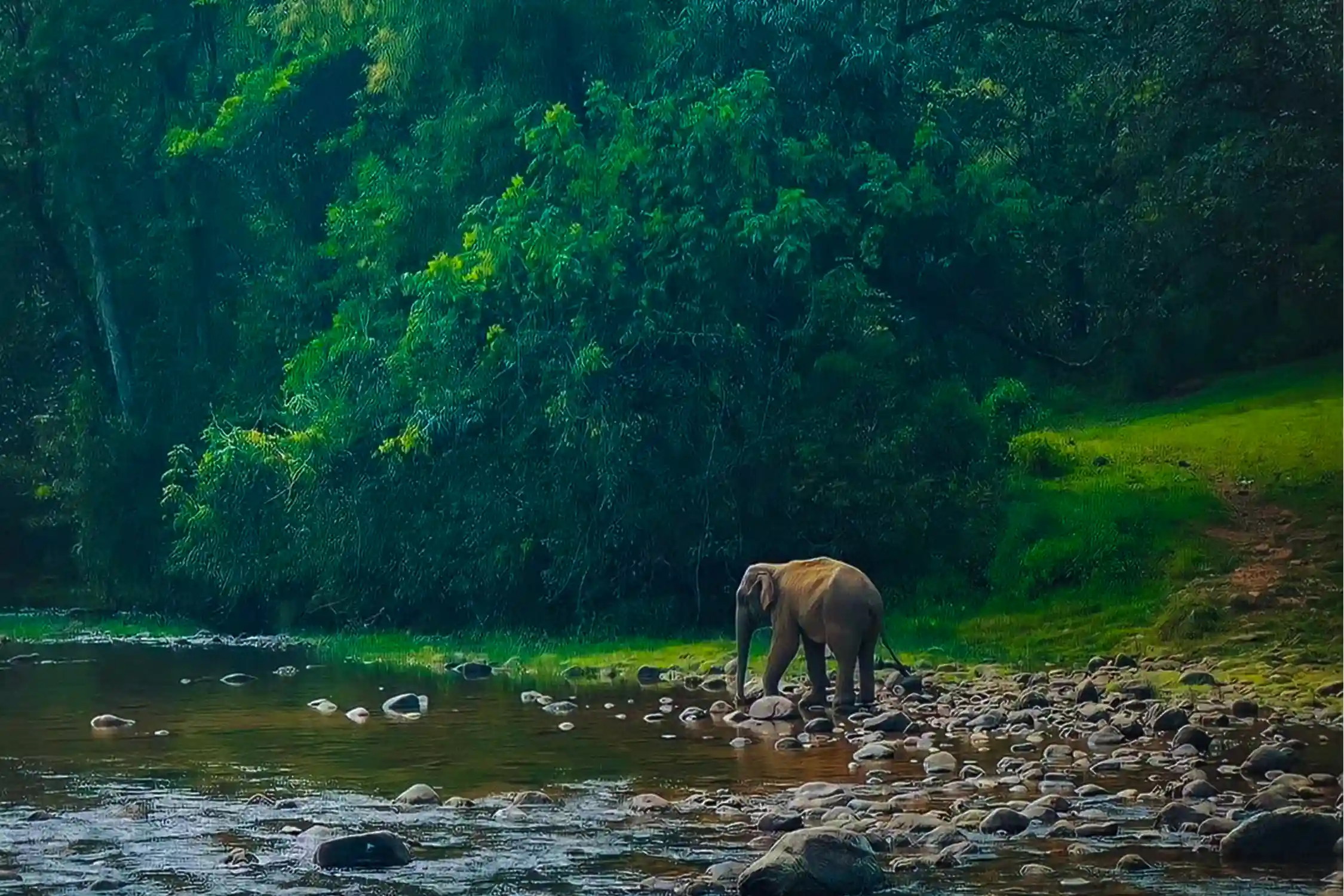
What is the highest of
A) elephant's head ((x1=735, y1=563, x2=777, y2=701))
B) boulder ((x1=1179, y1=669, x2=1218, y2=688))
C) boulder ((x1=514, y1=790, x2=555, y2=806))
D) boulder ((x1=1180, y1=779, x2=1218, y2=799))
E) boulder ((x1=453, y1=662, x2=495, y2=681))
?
elephant's head ((x1=735, y1=563, x2=777, y2=701))

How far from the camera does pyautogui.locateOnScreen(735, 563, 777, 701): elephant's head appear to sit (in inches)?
638

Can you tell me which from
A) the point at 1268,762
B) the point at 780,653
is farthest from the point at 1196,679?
the point at 1268,762

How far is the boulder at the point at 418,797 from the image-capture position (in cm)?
1120

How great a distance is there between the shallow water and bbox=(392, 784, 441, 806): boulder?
0.43ft

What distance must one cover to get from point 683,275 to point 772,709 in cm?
696

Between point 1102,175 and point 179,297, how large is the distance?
1305 cm

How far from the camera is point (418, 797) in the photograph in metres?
11.3

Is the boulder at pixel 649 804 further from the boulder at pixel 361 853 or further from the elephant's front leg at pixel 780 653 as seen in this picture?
the elephant's front leg at pixel 780 653

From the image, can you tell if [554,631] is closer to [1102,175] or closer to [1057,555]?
[1057,555]

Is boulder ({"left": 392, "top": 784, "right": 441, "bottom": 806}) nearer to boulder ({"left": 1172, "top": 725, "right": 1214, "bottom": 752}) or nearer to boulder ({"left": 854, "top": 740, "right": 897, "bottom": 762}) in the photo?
boulder ({"left": 854, "top": 740, "right": 897, "bottom": 762})

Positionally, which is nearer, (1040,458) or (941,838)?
(941,838)

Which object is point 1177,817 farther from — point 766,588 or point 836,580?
point 766,588

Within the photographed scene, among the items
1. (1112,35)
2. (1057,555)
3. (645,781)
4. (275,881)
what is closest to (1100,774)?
(645,781)

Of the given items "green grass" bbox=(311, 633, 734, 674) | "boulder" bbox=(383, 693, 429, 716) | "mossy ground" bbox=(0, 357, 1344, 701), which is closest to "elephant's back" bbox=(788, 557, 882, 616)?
"mossy ground" bbox=(0, 357, 1344, 701)
